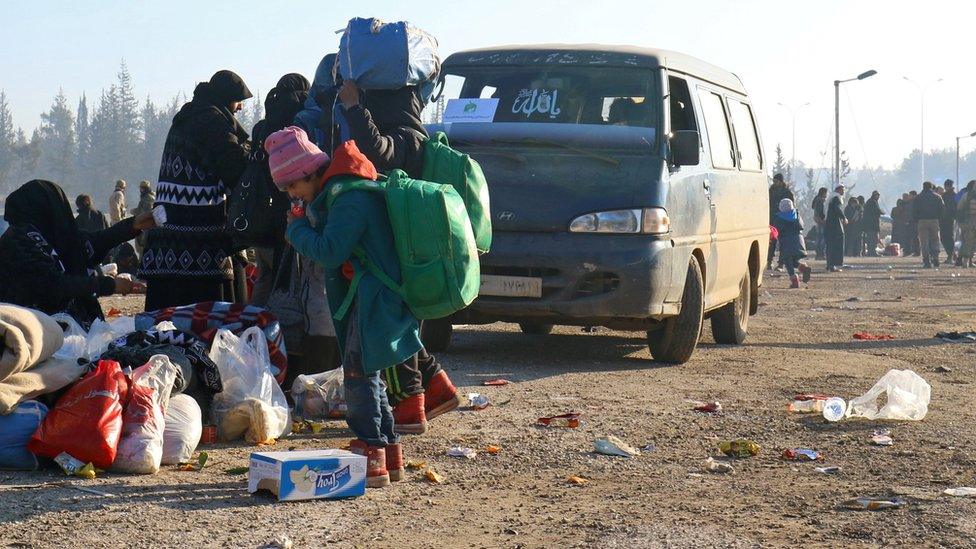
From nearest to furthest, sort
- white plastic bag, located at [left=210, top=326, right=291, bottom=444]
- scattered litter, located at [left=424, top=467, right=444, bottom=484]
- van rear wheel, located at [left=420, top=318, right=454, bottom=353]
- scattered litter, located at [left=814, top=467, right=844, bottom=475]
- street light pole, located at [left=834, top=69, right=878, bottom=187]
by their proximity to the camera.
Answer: scattered litter, located at [left=424, top=467, right=444, bottom=484] < scattered litter, located at [left=814, top=467, right=844, bottom=475] < white plastic bag, located at [left=210, top=326, right=291, bottom=444] < van rear wheel, located at [left=420, top=318, right=454, bottom=353] < street light pole, located at [left=834, top=69, right=878, bottom=187]

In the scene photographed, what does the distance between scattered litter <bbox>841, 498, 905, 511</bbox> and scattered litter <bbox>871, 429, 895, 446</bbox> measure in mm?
1432

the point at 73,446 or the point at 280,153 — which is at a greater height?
the point at 280,153

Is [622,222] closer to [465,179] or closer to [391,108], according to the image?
[391,108]

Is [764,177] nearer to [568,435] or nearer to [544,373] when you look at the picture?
[544,373]

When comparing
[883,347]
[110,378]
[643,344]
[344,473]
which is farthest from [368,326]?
[883,347]

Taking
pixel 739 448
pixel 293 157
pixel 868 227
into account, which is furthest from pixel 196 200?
pixel 868 227

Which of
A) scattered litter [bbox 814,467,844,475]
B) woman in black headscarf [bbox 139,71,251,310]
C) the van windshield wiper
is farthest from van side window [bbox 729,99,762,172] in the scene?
scattered litter [bbox 814,467,844,475]

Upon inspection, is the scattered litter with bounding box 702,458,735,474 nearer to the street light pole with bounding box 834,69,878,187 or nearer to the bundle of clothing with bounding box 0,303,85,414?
the bundle of clothing with bounding box 0,303,85,414

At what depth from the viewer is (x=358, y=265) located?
5.41 m

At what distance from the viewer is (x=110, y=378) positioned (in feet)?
18.7

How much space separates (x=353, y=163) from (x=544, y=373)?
13.0 ft

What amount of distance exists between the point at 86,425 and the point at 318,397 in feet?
5.40

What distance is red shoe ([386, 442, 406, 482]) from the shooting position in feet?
18.3

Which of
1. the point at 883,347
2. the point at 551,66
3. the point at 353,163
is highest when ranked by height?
the point at 551,66
